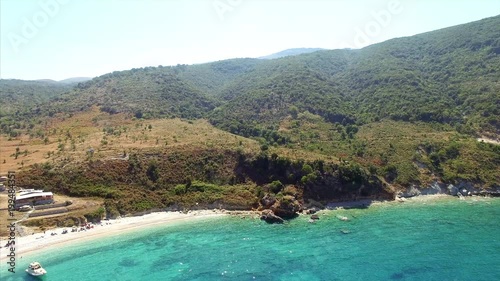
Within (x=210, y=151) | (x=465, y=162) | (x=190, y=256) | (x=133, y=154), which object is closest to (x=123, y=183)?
(x=133, y=154)

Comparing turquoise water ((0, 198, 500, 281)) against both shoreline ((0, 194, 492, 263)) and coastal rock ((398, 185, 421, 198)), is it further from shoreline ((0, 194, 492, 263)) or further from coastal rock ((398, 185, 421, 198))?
coastal rock ((398, 185, 421, 198))

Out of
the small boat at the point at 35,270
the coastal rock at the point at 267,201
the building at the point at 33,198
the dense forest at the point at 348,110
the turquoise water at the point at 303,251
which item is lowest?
the turquoise water at the point at 303,251

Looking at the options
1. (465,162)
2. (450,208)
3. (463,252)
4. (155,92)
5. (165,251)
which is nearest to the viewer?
(463,252)

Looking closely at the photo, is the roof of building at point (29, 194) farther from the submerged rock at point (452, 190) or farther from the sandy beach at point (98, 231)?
the submerged rock at point (452, 190)

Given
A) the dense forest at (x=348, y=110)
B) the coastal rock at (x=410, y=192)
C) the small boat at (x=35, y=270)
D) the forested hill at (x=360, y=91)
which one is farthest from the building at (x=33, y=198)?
the coastal rock at (x=410, y=192)

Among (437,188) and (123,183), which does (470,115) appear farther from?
(123,183)
